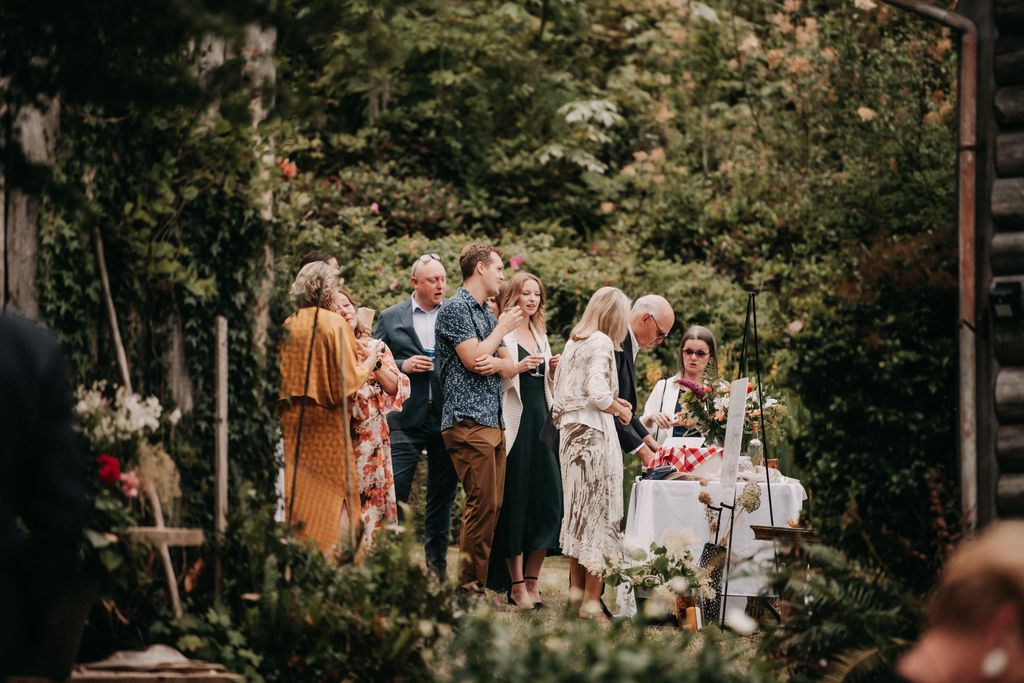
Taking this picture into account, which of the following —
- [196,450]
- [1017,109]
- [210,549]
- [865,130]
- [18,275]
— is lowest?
[210,549]

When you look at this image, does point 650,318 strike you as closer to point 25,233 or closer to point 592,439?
point 592,439

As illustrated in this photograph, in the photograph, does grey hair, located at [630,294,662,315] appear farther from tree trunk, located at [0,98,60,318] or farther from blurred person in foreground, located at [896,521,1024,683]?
blurred person in foreground, located at [896,521,1024,683]

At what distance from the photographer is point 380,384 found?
27.8 ft

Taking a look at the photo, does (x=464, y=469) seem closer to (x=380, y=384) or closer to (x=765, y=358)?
(x=380, y=384)

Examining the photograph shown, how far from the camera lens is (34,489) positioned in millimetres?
3209

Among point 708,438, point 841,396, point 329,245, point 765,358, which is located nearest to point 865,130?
point 765,358

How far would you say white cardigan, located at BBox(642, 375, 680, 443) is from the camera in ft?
32.2

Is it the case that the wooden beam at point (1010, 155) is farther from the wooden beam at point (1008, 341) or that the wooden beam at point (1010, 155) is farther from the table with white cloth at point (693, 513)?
the table with white cloth at point (693, 513)

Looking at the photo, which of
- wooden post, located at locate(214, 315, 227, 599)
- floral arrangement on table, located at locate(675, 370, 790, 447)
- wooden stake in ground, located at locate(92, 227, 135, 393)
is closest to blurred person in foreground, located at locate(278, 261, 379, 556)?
wooden post, located at locate(214, 315, 227, 599)

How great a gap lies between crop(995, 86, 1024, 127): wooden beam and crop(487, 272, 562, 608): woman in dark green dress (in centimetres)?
344

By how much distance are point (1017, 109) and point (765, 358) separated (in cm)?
771

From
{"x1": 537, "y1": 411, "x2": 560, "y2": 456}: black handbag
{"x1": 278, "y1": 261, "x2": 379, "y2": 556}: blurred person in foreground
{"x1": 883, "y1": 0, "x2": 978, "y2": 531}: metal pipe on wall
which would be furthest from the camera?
{"x1": 537, "y1": 411, "x2": 560, "y2": 456}: black handbag

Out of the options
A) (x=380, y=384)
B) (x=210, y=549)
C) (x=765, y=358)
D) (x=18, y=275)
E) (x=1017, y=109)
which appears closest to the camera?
(x=18, y=275)

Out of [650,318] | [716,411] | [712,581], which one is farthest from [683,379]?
[712,581]
